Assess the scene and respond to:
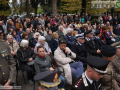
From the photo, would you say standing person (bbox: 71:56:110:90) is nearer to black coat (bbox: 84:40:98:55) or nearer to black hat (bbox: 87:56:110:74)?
black hat (bbox: 87:56:110:74)

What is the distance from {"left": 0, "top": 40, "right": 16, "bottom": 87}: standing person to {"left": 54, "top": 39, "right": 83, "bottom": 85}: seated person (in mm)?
1598

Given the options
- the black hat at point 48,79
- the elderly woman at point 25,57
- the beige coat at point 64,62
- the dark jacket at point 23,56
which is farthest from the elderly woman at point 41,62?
the black hat at point 48,79

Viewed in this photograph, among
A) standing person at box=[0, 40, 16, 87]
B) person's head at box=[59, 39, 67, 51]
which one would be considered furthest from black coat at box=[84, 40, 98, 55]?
standing person at box=[0, 40, 16, 87]

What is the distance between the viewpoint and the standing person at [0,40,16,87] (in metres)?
2.94

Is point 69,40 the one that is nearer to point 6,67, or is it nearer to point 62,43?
point 62,43

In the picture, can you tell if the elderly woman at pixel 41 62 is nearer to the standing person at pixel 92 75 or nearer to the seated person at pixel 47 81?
the seated person at pixel 47 81

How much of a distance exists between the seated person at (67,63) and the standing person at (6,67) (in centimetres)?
160

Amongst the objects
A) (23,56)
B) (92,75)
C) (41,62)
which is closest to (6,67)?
(41,62)

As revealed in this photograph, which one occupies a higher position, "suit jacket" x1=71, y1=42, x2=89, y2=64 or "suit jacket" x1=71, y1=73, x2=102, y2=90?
"suit jacket" x1=71, y1=73, x2=102, y2=90

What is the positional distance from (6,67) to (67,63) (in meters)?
1.99

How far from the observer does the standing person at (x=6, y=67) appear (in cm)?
294

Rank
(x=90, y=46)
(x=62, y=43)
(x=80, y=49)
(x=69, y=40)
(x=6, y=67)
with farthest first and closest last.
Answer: (x=69, y=40) → (x=90, y=46) → (x=80, y=49) → (x=62, y=43) → (x=6, y=67)

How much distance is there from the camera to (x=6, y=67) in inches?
118

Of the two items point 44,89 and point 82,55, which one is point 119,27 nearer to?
point 82,55
